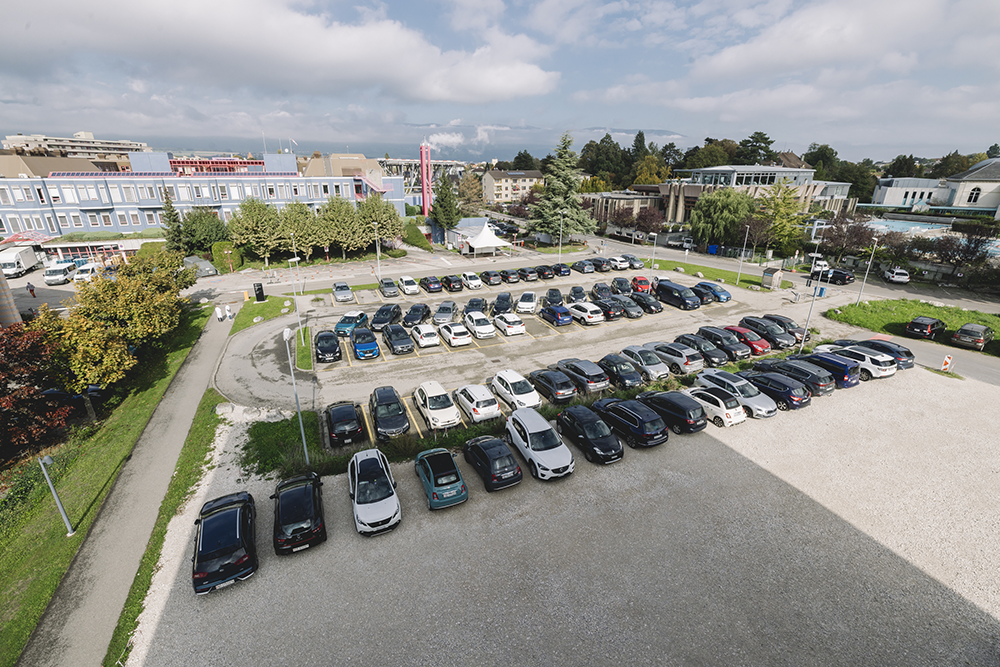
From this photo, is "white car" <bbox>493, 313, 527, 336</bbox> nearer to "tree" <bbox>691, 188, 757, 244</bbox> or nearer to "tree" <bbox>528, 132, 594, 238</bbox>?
"tree" <bbox>528, 132, 594, 238</bbox>

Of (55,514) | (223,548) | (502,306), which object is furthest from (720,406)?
(55,514)

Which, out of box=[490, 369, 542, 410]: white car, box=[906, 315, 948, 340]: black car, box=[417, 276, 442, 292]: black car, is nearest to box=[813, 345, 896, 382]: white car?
box=[906, 315, 948, 340]: black car

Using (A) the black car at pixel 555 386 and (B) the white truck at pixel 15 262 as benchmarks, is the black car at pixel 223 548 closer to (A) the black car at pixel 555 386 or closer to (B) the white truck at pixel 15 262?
(A) the black car at pixel 555 386

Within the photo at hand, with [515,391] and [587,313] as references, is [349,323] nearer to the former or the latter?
[515,391]

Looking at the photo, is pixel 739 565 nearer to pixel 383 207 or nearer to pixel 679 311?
pixel 679 311

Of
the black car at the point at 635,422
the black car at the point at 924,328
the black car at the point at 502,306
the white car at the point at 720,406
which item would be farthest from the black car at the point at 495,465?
the black car at the point at 924,328

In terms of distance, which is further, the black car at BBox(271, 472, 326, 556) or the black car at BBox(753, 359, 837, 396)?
the black car at BBox(753, 359, 837, 396)
